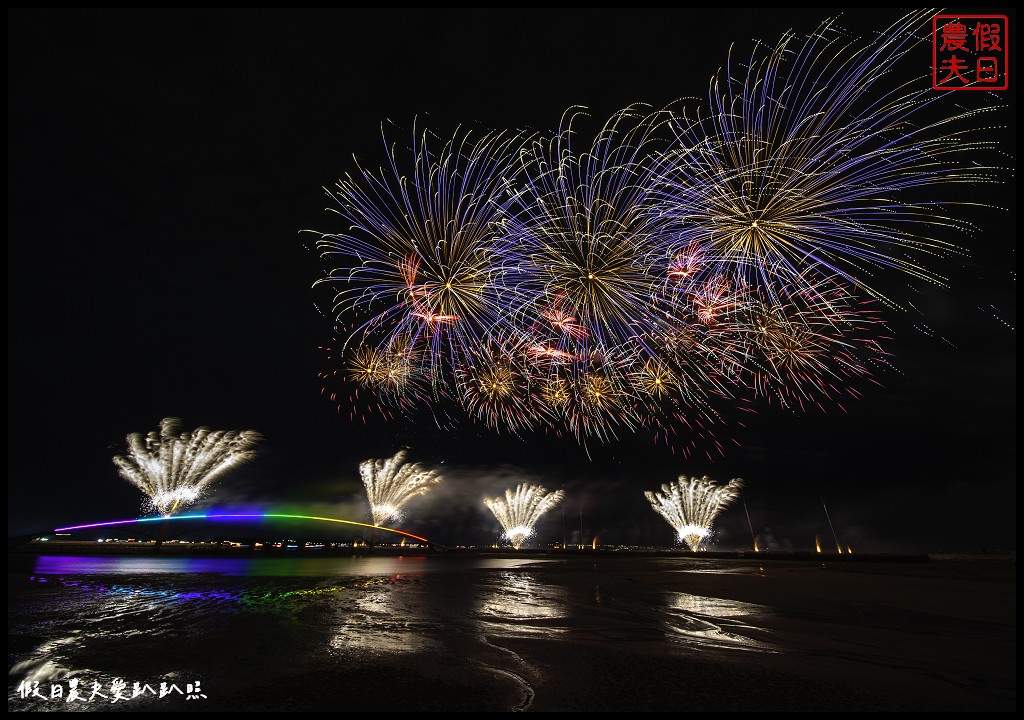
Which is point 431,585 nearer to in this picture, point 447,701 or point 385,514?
point 447,701

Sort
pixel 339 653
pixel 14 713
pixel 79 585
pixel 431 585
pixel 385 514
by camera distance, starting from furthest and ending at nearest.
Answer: pixel 385 514 → pixel 431 585 → pixel 79 585 → pixel 339 653 → pixel 14 713

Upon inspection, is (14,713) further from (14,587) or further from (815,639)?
(14,587)

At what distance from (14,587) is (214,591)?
6.83 metres

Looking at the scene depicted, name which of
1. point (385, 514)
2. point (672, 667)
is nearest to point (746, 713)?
point (672, 667)

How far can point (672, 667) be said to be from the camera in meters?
7.48

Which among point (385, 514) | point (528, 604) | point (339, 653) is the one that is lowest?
point (385, 514)

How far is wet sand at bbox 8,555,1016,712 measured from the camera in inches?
238

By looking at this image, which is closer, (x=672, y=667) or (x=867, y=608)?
(x=672, y=667)

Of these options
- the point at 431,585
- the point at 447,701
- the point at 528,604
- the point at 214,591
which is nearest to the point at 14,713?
the point at 447,701

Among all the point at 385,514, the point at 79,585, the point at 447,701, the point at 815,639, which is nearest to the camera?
the point at 447,701

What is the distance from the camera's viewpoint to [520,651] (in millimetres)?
8336

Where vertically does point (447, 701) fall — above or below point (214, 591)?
above

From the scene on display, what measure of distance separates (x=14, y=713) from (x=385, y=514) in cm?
4053

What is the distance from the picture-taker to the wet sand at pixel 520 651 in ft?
19.8
